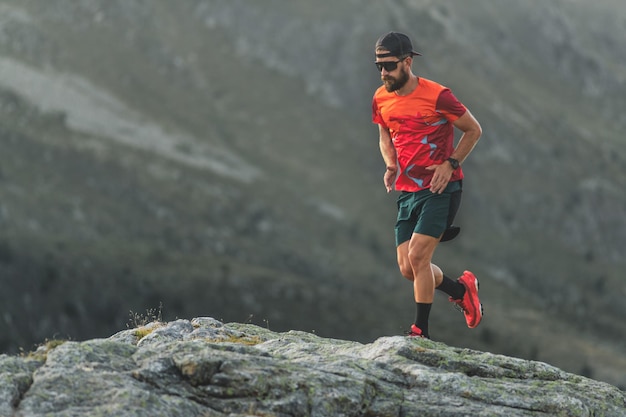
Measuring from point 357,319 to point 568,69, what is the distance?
96.9 metres

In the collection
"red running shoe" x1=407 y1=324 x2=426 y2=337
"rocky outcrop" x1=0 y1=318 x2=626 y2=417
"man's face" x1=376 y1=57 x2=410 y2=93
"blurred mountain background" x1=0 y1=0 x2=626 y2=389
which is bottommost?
"rocky outcrop" x1=0 y1=318 x2=626 y2=417

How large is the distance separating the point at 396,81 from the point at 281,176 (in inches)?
5290

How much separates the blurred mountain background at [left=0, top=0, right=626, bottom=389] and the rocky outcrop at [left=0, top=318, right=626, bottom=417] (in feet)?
284

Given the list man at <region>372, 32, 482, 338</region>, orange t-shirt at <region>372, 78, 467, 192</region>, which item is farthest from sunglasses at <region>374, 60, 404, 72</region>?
orange t-shirt at <region>372, 78, 467, 192</region>

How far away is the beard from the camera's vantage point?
13.3 meters

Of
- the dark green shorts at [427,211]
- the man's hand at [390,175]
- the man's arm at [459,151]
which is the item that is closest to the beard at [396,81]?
the man's arm at [459,151]

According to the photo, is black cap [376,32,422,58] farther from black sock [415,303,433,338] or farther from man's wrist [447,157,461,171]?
black sock [415,303,433,338]

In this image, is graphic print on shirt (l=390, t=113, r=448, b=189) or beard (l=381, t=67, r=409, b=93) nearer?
beard (l=381, t=67, r=409, b=93)

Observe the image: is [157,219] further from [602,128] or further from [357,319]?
[602,128]

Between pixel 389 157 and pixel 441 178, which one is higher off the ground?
pixel 389 157

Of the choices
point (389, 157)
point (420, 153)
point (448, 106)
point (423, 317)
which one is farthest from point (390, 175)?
point (423, 317)

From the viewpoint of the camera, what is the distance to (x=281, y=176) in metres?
148

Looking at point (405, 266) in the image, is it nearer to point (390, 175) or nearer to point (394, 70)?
point (390, 175)

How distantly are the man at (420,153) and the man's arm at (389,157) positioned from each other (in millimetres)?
16
